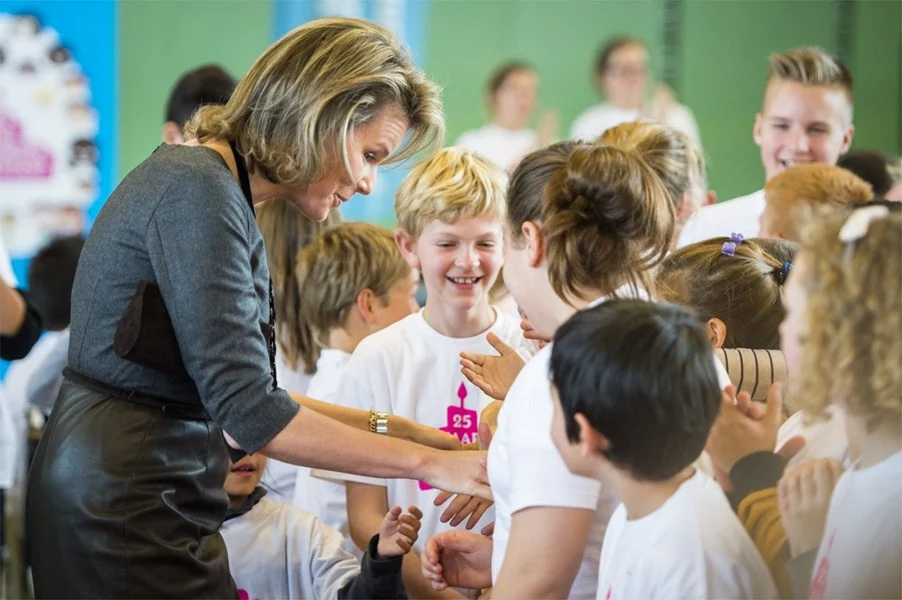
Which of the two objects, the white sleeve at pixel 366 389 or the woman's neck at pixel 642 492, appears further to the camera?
the white sleeve at pixel 366 389

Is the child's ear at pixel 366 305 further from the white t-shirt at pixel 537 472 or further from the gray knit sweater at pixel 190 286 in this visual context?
the white t-shirt at pixel 537 472

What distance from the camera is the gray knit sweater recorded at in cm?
145

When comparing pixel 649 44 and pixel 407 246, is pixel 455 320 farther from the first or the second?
pixel 649 44

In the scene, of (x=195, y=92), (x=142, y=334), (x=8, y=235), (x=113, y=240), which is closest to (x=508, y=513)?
Result: (x=142, y=334)

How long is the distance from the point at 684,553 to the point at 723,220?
1.41m

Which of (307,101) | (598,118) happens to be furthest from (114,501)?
(598,118)

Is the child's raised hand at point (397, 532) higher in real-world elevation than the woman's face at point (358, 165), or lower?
lower

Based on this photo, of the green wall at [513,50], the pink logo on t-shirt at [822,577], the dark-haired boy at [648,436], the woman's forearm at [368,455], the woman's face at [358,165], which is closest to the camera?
the dark-haired boy at [648,436]

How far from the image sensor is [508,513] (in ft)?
4.67

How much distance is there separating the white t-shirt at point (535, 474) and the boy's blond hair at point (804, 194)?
409 mm

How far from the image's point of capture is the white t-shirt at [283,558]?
2.11 meters

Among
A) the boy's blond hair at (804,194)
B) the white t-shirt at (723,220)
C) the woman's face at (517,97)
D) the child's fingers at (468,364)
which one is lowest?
the child's fingers at (468,364)

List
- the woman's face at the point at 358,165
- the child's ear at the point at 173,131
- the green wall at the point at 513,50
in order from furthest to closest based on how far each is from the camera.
Answer: the green wall at the point at 513,50 < the child's ear at the point at 173,131 < the woman's face at the point at 358,165

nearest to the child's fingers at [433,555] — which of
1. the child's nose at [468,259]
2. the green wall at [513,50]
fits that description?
the child's nose at [468,259]
